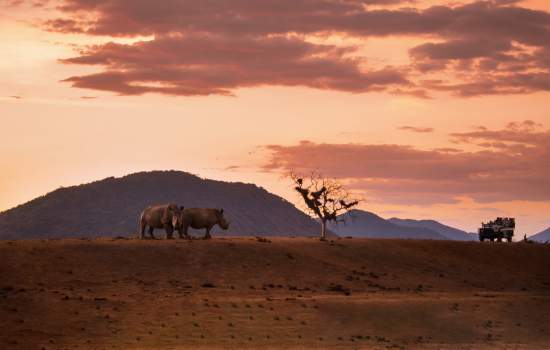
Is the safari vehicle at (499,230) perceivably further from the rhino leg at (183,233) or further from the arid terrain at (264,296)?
the rhino leg at (183,233)

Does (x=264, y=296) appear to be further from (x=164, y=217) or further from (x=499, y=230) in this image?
(x=499, y=230)

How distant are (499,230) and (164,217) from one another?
3819 cm

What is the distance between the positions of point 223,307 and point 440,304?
1288 centimetres

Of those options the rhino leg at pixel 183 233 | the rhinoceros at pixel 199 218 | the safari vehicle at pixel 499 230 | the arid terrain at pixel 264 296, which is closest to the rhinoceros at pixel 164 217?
the rhino leg at pixel 183 233

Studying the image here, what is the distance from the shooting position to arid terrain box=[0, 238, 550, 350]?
166ft

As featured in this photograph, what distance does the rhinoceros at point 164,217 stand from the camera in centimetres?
7300

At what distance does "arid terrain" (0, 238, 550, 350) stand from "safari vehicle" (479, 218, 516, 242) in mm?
19960

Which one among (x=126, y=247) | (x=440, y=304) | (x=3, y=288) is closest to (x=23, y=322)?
(x=3, y=288)

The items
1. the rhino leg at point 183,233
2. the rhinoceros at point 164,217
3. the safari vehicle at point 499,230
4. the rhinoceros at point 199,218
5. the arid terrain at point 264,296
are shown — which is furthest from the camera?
the safari vehicle at point 499,230

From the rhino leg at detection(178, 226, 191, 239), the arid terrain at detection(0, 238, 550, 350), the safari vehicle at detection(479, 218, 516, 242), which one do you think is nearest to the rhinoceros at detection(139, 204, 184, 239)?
the rhino leg at detection(178, 226, 191, 239)

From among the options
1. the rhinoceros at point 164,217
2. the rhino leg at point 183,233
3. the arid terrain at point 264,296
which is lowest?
the arid terrain at point 264,296

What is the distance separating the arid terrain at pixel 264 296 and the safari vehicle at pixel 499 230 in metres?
20.0

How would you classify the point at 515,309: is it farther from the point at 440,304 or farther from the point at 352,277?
the point at 352,277

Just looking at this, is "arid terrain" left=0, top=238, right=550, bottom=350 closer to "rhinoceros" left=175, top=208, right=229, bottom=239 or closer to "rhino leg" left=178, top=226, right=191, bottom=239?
"rhino leg" left=178, top=226, right=191, bottom=239
